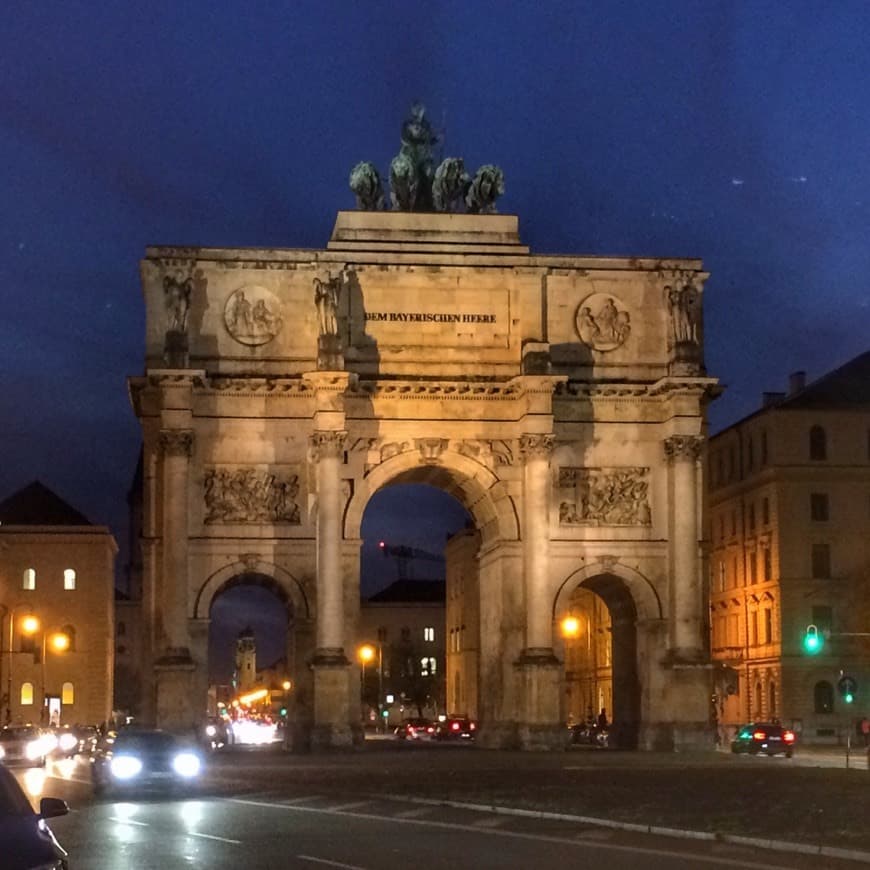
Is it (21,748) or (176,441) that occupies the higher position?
(176,441)

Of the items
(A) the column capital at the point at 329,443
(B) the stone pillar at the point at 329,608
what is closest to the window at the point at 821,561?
(B) the stone pillar at the point at 329,608

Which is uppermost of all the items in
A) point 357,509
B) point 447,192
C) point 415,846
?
point 447,192

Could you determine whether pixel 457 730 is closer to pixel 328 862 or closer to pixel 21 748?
pixel 21 748

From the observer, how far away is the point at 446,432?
5412 centimetres

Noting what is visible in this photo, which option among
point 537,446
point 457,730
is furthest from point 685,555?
point 457,730

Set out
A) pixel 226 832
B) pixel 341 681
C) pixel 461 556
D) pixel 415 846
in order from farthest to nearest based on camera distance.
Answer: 1. pixel 461 556
2. pixel 341 681
3. pixel 226 832
4. pixel 415 846

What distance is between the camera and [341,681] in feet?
170

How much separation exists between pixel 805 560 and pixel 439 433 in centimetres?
3129

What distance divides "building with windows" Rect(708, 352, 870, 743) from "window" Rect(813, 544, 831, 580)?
4 cm

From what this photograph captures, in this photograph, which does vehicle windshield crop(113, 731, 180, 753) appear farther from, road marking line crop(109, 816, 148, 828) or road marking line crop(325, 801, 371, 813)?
road marking line crop(109, 816, 148, 828)

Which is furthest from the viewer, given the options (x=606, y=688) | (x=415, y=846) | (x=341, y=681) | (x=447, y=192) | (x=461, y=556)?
(x=461, y=556)

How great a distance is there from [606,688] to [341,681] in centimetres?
4344

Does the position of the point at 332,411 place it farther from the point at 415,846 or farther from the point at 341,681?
the point at 415,846

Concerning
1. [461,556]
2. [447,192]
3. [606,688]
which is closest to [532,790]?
[447,192]
